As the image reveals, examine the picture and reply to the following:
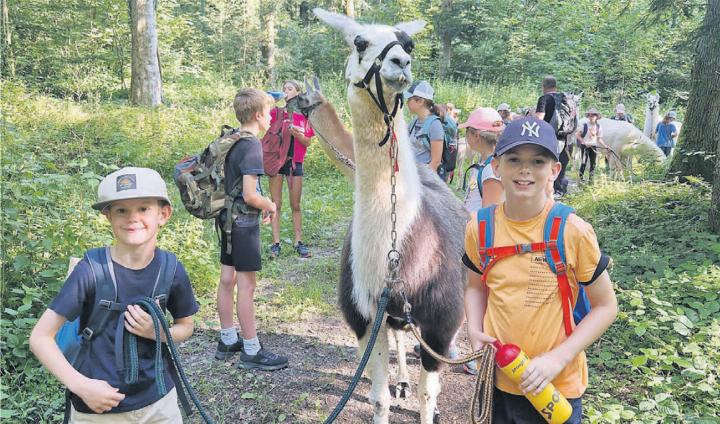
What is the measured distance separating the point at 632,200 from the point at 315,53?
62.5ft

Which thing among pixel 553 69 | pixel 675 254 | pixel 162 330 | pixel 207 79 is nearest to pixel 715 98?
pixel 675 254

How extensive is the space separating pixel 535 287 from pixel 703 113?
5880mm

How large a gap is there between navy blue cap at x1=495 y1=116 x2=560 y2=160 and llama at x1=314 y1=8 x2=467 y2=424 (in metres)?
0.72

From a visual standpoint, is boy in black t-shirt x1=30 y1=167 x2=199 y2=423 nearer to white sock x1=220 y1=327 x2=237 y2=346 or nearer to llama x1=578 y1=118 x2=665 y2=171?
white sock x1=220 y1=327 x2=237 y2=346

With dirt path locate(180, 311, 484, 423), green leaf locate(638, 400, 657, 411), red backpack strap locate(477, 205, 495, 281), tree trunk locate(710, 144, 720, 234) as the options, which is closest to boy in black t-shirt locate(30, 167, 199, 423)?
red backpack strap locate(477, 205, 495, 281)

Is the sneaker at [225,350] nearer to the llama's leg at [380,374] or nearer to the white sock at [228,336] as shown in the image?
the white sock at [228,336]

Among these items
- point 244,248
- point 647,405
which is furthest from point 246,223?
point 647,405

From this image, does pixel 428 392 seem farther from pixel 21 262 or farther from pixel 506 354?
pixel 21 262

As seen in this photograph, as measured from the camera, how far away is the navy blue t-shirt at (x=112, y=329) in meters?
1.64

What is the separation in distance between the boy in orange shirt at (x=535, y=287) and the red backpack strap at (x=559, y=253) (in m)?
0.01

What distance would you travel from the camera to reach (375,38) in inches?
97.6

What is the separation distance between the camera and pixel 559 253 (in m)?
1.62

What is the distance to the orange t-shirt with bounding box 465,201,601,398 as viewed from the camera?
63.5 inches

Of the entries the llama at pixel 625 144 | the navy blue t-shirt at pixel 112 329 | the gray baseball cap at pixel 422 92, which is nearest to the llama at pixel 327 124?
the gray baseball cap at pixel 422 92
